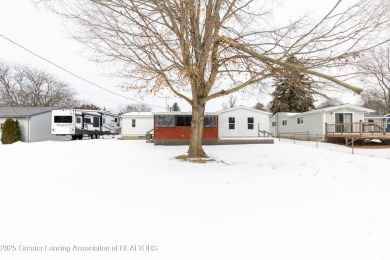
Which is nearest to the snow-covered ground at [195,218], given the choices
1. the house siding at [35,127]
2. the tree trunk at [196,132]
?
the tree trunk at [196,132]

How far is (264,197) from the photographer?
178 inches

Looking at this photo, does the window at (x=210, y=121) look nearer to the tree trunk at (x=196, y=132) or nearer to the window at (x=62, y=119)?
the tree trunk at (x=196, y=132)

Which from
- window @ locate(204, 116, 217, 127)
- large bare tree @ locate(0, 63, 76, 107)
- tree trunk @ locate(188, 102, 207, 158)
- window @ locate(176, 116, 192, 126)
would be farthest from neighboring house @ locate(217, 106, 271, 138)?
large bare tree @ locate(0, 63, 76, 107)

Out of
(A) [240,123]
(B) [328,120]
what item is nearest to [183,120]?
(A) [240,123]

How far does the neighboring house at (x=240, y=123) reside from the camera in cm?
2372

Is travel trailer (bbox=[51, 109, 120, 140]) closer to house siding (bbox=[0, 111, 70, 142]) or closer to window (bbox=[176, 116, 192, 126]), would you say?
house siding (bbox=[0, 111, 70, 142])

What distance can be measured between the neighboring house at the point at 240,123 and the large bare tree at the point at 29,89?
41.7 metres

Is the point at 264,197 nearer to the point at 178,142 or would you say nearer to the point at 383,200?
the point at 383,200

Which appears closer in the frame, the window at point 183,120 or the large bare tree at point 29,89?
the window at point 183,120

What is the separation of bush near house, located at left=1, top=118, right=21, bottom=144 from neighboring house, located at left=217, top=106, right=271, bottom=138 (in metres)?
21.8

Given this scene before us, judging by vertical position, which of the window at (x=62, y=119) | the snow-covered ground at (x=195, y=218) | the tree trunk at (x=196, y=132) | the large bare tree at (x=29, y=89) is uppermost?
the large bare tree at (x=29, y=89)

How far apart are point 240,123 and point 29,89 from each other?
156ft

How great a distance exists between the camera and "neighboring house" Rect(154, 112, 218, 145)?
1844cm

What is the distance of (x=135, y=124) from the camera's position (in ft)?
88.3
